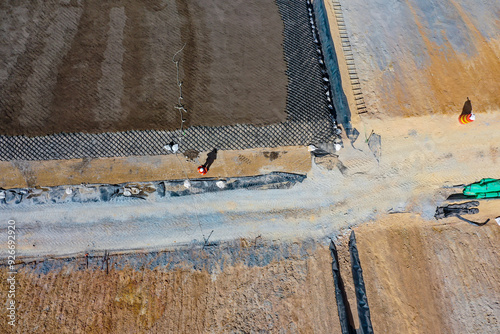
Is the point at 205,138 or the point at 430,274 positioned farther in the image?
the point at 205,138

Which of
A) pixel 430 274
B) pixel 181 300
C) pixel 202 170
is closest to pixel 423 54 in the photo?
pixel 430 274

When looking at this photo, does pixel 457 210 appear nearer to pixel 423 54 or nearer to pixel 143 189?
pixel 423 54

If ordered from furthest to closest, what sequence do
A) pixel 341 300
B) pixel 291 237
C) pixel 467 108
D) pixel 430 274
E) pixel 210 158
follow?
pixel 467 108, pixel 210 158, pixel 291 237, pixel 430 274, pixel 341 300

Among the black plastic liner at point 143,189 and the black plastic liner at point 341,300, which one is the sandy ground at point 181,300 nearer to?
the black plastic liner at point 341,300

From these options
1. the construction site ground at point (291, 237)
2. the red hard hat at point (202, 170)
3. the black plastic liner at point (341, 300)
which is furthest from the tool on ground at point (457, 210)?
the red hard hat at point (202, 170)

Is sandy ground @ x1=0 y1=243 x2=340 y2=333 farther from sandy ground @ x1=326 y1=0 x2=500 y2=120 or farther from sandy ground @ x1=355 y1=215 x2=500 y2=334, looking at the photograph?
sandy ground @ x1=326 y1=0 x2=500 y2=120

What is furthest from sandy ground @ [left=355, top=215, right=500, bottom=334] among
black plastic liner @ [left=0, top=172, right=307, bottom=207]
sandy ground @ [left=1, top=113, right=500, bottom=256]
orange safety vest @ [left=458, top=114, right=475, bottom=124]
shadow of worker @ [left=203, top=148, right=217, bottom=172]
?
shadow of worker @ [left=203, top=148, right=217, bottom=172]

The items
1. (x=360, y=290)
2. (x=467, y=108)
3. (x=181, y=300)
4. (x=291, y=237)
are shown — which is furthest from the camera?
(x=467, y=108)

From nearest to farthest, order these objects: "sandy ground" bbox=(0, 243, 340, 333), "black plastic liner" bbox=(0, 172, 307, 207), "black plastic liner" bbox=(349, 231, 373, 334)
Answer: "sandy ground" bbox=(0, 243, 340, 333), "black plastic liner" bbox=(349, 231, 373, 334), "black plastic liner" bbox=(0, 172, 307, 207)
